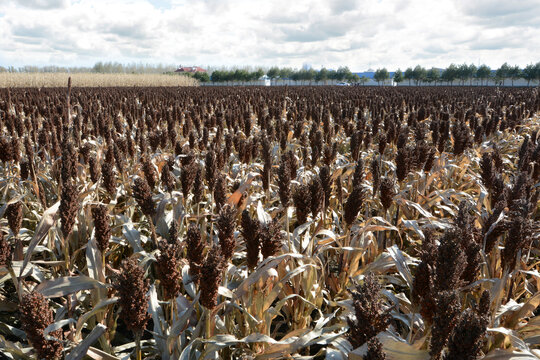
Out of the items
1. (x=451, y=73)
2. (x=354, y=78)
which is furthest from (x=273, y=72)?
(x=451, y=73)

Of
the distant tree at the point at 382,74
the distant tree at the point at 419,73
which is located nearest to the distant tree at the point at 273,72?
the distant tree at the point at 382,74

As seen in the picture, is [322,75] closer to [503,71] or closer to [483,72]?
[483,72]

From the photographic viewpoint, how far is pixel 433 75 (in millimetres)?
94375

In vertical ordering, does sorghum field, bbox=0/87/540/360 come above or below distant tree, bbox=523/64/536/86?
below

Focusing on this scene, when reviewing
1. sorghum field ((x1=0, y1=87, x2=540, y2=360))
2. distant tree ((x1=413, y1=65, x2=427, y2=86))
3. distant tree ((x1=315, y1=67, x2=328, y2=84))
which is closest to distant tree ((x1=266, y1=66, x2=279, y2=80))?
distant tree ((x1=315, y1=67, x2=328, y2=84))

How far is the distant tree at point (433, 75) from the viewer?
93500 millimetres

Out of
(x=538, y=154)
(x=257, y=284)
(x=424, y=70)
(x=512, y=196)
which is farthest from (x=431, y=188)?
(x=424, y=70)

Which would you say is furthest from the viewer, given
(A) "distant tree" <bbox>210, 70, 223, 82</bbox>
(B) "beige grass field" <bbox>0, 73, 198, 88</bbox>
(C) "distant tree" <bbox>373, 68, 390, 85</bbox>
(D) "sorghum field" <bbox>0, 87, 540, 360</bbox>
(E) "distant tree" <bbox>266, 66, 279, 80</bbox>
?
(E) "distant tree" <bbox>266, 66, 279, 80</bbox>

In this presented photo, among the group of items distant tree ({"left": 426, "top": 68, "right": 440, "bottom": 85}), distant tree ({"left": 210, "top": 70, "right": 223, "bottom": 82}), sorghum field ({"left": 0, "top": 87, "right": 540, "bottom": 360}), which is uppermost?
distant tree ({"left": 426, "top": 68, "right": 440, "bottom": 85})

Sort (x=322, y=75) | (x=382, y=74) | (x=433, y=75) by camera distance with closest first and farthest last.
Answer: (x=433, y=75) → (x=382, y=74) → (x=322, y=75)

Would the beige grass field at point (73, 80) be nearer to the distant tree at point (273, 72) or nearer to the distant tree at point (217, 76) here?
the distant tree at point (217, 76)

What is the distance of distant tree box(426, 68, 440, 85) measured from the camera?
93500 mm

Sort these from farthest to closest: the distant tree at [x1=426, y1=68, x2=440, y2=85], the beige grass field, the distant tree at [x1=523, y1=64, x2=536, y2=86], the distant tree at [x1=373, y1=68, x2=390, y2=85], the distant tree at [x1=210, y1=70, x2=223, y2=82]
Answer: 1. the distant tree at [x1=373, y1=68, x2=390, y2=85]
2. the distant tree at [x1=426, y1=68, x2=440, y2=85]
3. the distant tree at [x1=210, y1=70, x2=223, y2=82]
4. the distant tree at [x1=523, y1=64, x2=536, y2=86]
5. the beige grass field

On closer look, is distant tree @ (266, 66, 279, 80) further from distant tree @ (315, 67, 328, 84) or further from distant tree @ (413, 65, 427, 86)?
distant tree @ (413, 65, 427, 86)
